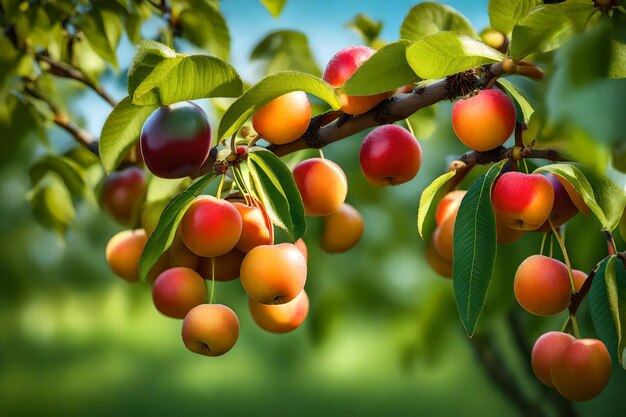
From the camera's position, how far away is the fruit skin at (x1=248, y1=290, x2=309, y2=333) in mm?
741

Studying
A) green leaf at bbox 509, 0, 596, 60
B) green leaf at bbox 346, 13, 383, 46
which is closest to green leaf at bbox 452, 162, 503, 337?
green leaf at bbox 509, 0, 596, 60

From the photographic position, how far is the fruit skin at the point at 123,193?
1050 millimetres

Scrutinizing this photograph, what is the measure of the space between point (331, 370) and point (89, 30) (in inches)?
36.1

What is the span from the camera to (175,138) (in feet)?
1.97

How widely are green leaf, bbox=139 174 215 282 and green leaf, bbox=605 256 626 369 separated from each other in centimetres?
33

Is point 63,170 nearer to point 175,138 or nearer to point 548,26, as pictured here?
point 175,138

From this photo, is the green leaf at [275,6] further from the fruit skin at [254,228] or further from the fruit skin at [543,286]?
the fruit skin at [543,286]

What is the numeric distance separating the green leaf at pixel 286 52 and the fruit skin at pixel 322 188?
1.19 feet

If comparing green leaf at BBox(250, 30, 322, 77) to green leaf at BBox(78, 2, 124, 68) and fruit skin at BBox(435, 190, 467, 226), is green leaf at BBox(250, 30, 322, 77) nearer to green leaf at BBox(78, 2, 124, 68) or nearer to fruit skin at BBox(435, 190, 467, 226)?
green leaf at BBox(78, 2, 124, 68)

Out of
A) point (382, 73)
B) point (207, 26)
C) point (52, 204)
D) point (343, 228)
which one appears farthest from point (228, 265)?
point (52, 204)

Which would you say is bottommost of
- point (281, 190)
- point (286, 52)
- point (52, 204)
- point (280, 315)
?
point (280, 315)

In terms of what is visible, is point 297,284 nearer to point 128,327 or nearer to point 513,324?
point 513,324

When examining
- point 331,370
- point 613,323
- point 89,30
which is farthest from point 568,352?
point 331,370

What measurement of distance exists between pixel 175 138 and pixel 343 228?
302mm
